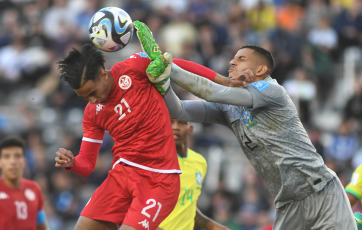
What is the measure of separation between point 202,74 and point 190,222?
2156mm

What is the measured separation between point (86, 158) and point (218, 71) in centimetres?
864

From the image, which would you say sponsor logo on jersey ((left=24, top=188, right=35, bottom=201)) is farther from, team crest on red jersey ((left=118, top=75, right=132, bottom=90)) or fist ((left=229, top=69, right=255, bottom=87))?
fist ((left=229, top=69, right=255, bottom=87))

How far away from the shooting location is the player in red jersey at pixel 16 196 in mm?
9922

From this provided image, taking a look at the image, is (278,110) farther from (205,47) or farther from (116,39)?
(205,47)

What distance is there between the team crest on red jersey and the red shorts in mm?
768

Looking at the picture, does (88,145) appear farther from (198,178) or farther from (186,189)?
(198,178)

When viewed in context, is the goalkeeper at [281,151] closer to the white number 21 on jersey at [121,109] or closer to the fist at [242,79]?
the fist at [242,79]

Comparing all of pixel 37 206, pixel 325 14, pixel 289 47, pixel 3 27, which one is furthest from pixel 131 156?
pixel 3 27

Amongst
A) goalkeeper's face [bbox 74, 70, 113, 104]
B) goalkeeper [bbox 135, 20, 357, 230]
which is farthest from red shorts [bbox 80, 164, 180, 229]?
goalkeeper [bbox 135, 20, 357, 230]

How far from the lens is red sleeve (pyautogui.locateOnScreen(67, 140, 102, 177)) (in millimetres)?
7211

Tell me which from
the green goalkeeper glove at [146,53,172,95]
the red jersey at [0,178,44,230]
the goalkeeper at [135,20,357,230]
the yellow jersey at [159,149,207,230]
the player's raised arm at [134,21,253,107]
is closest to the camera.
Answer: the green goalkeeper glove at [146,53,172,95]

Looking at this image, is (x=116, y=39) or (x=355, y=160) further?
(x=355, y=160)

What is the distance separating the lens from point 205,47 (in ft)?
54.3

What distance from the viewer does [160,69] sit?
6.74 meters
